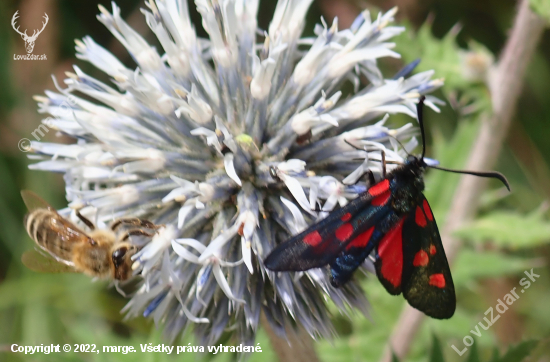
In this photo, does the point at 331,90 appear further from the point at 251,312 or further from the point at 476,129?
the point at 476,129

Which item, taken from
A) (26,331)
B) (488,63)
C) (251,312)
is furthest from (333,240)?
(26,331)

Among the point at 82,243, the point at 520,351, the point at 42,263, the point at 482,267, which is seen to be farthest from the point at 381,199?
the point at 482,267

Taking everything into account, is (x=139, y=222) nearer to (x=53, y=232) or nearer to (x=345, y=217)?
(x=53, y=232)

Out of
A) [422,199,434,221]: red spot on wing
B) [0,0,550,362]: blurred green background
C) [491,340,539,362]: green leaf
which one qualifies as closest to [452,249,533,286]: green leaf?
[0,0,550,362]: blurred green background

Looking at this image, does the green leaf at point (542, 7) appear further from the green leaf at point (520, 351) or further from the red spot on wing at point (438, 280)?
the green leaf at point (520, 351)

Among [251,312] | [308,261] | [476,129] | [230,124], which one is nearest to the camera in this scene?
[308,261]

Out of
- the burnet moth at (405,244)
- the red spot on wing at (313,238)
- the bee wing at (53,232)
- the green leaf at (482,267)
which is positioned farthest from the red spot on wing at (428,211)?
the green leaf at (482,267)

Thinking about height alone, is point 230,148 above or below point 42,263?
above
